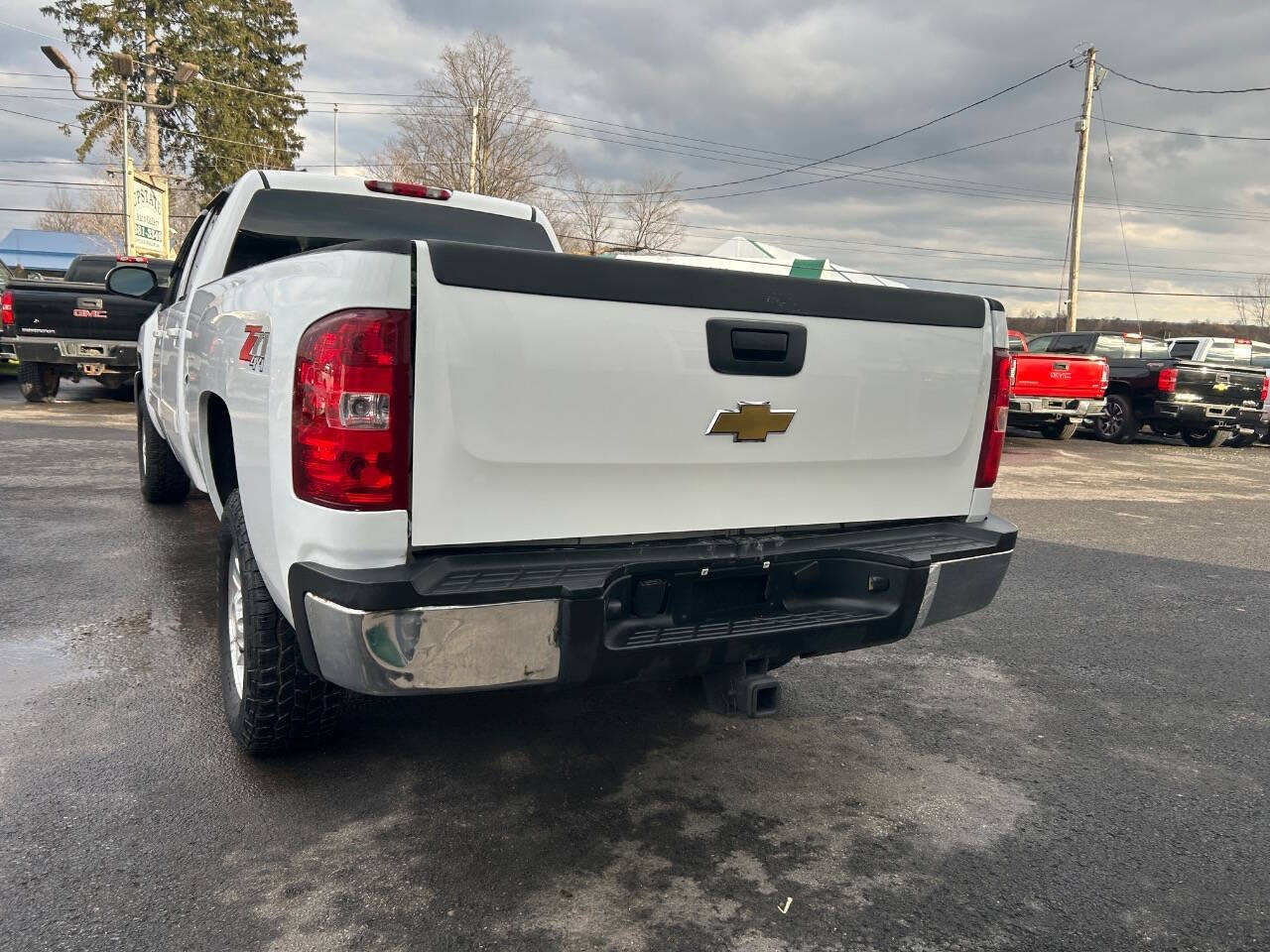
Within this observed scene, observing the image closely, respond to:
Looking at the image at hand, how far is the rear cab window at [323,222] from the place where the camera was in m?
4.71

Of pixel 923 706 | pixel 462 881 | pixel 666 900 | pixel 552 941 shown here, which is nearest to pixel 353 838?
pixel 462 881

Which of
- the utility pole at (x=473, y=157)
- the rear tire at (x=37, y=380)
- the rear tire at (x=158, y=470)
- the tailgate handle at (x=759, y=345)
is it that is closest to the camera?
the tailgate handle at (x=759, y=345)

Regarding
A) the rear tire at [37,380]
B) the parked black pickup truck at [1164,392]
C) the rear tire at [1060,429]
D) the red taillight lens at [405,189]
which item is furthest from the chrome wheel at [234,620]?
the parked black pickup truck at [1164,392]

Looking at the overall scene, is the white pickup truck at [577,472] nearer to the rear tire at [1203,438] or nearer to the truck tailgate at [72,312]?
the truck tailgate at [72,312]

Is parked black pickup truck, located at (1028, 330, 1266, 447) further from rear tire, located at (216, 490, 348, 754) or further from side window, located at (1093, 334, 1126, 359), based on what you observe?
rear tire, located at (216, 490, 348, 754)

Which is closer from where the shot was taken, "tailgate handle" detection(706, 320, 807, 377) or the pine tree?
"tailgate handle" detection(706, 320, 807, 377)

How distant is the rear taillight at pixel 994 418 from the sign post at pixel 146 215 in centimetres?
2559

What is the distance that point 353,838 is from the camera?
2.62 metres

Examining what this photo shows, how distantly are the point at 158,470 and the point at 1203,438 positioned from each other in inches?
679

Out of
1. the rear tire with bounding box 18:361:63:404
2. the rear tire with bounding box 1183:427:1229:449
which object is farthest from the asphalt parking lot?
the rear tire with bounding box 1183:427:1229:449

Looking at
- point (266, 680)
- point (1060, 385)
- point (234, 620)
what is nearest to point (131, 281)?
point (234, 620)

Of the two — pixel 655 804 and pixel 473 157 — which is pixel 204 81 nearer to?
pixel 473 157

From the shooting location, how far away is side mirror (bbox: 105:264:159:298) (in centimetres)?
555

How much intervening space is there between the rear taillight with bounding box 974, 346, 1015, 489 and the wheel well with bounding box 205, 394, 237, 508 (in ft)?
8.79
